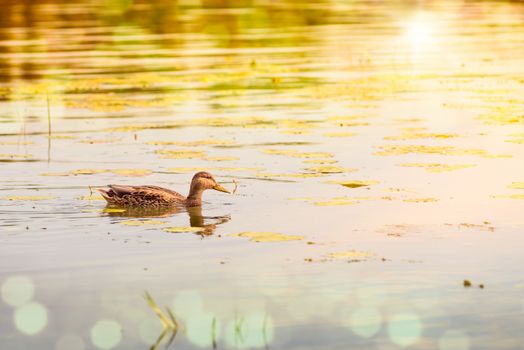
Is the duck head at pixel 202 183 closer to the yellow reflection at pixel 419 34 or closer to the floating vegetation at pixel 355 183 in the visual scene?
the floating vegetation at pixel 355 183

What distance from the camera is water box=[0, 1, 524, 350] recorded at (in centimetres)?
897

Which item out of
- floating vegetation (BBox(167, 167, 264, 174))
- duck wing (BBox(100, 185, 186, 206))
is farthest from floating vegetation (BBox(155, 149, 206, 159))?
duck wing (BBox(100, 185, 186, 206))

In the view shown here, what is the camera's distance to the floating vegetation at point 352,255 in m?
10.8

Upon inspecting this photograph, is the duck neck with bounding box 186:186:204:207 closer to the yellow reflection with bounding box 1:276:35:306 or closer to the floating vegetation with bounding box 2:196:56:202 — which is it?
the floating vegetation with bounding box 2:196:56:202

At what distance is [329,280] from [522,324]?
1.75m

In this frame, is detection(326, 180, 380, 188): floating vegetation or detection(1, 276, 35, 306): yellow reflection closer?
detection(1, 276, 35, 306): yellow reflection

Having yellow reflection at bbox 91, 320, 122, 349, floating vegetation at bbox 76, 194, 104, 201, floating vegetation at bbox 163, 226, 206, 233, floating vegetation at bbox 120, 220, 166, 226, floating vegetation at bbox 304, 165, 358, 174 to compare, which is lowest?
yellow reflection at bbox 91, 320, 122, 349

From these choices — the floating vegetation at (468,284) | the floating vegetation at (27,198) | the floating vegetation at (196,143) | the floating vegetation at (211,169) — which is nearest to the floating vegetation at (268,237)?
the floating vegetation at (468,284)

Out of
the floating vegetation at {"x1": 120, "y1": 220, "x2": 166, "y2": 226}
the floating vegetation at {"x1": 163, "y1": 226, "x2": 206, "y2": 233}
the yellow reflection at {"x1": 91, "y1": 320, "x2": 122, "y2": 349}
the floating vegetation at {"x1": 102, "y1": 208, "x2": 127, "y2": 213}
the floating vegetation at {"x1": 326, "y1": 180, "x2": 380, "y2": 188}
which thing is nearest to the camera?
the yellow reflection at {"x1": 91, "y1": 320, "x2": 122, "y2": 349}

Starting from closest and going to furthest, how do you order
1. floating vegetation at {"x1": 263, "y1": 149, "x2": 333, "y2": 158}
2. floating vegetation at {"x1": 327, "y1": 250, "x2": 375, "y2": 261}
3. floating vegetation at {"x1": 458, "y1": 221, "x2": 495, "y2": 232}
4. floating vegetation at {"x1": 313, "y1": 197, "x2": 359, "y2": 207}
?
1. floating vegetation at {"x1": 327, "y1": 250, "x2": 375, "y2": 261}
2. floating vegetation at {"x1": 458, "y1": 221, "x2": 495, "y2": 232}
3. floating vegetation at {"x1": 313, "y1": 197, "x2": 359, "y2": 207}
4. floating vegetation at {"x1": 263, "y1": 149, "x2": 333, "y2": 158}

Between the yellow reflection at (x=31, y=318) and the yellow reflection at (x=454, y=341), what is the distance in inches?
105

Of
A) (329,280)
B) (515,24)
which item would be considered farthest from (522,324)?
(515,24)

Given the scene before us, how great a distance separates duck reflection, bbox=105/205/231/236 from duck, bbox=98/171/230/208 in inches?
1.9

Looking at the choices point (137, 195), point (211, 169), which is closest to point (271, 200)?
point (137, 195)
